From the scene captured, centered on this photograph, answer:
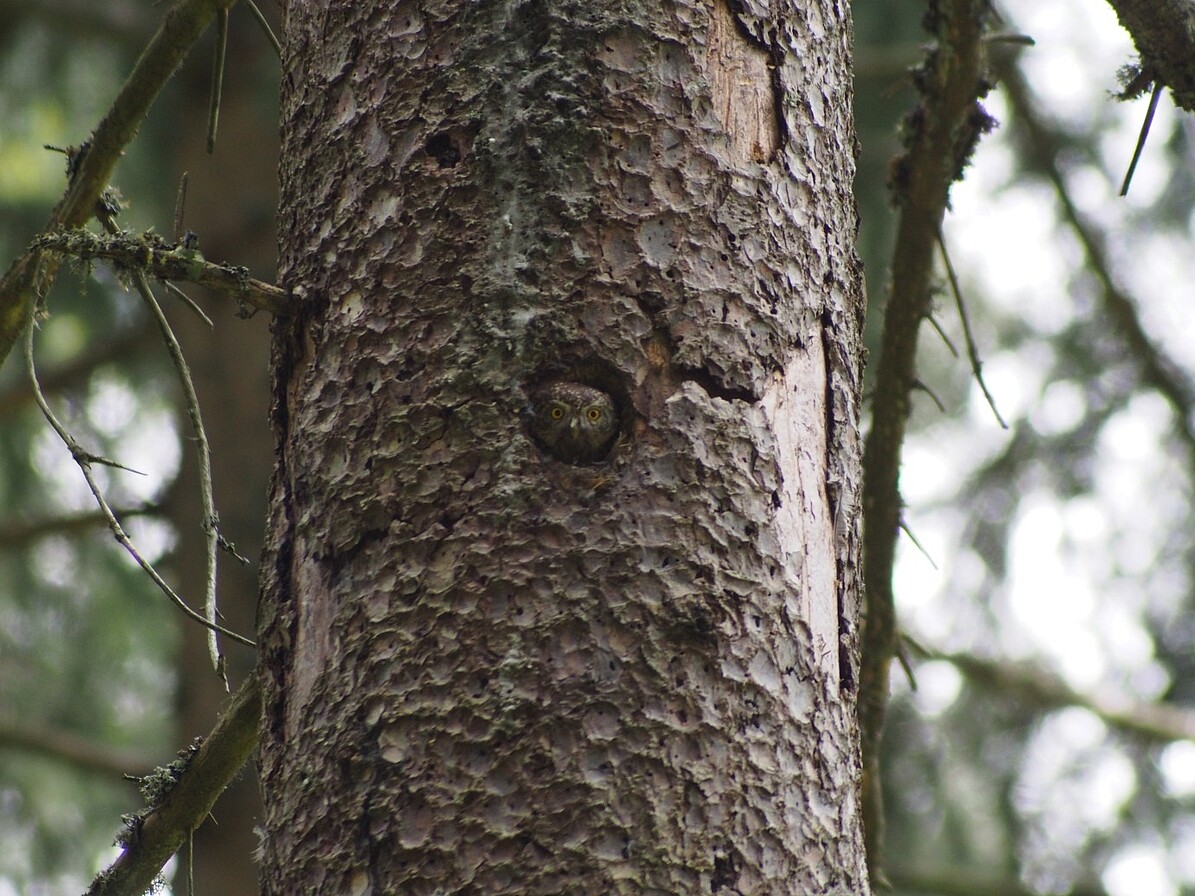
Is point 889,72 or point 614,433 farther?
point 889,72

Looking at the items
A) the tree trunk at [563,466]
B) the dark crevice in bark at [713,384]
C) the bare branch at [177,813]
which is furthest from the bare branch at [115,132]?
the dark crevice in bark at [713,384]

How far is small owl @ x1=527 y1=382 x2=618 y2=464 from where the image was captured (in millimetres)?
970

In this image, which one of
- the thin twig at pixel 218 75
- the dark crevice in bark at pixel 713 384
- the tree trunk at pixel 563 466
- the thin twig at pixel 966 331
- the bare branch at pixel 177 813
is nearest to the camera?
the tree trunk at pixel 563 466

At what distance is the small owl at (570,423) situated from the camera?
3.18 ft

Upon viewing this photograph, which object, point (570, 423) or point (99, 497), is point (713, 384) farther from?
point (99, 497)

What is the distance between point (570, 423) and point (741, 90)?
0.37 m

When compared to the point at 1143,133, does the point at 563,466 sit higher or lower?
lower

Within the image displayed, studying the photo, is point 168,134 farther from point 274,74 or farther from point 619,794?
point 619,794

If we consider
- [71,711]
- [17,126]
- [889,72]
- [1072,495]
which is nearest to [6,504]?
[71,711]

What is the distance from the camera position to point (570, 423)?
3.18ft

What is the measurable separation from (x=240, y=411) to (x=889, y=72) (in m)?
2.19

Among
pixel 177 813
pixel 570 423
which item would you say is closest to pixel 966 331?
pixel 570 423

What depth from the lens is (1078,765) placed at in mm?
4652

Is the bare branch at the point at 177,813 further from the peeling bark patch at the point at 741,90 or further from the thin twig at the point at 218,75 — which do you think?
the peeling bark patch at the point at 741,90
